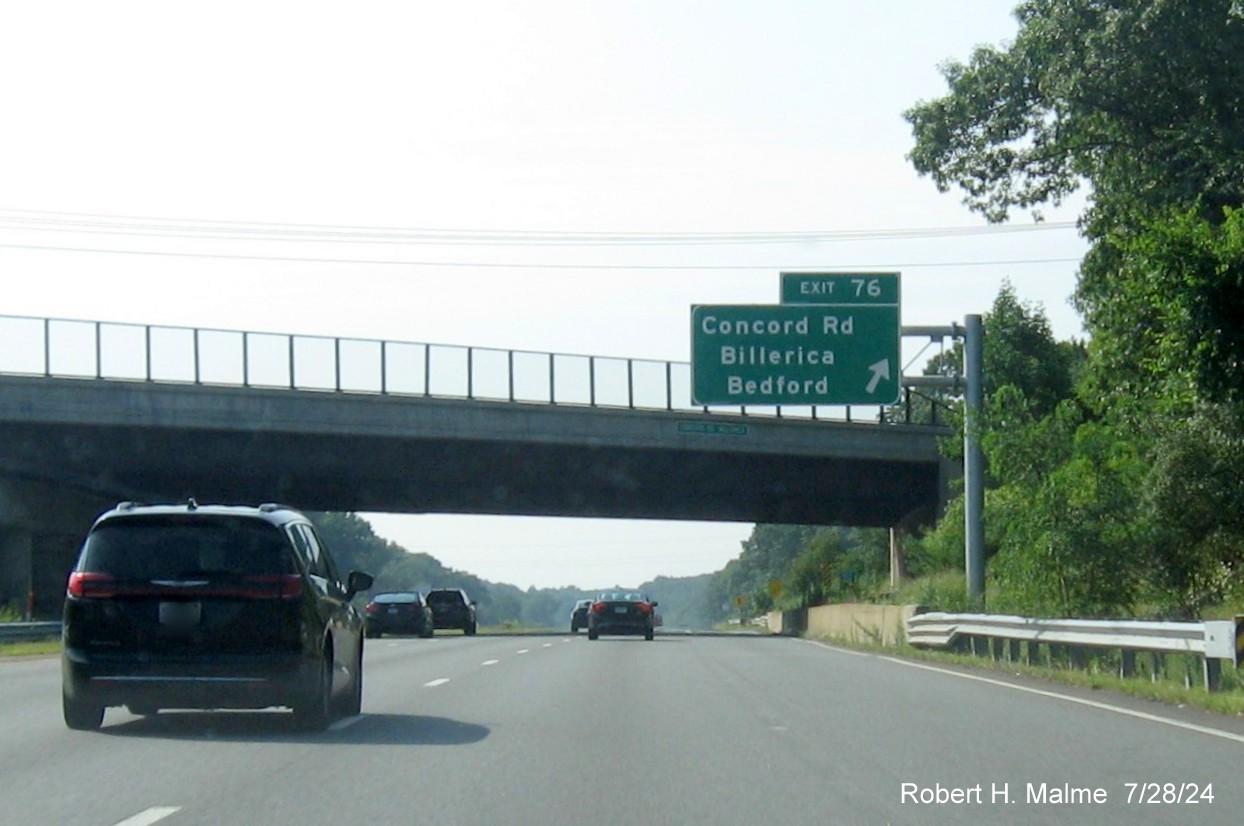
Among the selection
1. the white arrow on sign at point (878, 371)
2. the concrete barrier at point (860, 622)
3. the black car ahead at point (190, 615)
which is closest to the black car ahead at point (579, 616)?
the concrete barrier at point (860, 622)

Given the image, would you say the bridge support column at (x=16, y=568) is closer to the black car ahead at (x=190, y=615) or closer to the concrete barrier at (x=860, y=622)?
the concrete barrier at (x=860, y=622)

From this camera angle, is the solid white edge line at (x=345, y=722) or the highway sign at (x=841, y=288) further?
the highway sign at (x=841, y=288)

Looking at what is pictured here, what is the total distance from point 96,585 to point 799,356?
2237cm

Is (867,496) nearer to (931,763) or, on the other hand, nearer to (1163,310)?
(1163,310)

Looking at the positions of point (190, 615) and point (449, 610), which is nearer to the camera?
point (190, 615)

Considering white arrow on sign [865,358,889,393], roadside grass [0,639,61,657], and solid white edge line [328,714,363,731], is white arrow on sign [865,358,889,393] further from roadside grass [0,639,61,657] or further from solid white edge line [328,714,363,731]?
solid white edge line [328,714,363,731]

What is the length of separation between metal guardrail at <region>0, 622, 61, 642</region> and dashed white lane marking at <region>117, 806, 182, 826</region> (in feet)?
88.1

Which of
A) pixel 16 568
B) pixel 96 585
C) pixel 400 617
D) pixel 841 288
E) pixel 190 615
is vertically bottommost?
pixel 400 617

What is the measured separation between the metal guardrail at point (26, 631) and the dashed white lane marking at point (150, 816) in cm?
2686

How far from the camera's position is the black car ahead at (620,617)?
1633 inches

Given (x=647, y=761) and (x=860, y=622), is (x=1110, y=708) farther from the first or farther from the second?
(x=860, y=622)

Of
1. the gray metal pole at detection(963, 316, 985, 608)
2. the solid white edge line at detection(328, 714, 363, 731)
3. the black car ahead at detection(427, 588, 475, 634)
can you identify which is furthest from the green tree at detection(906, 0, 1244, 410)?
the black car ahead at detection(427, 588, 475, 634)

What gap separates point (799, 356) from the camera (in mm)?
34500

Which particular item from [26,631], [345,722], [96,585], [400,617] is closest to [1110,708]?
[345,722]
